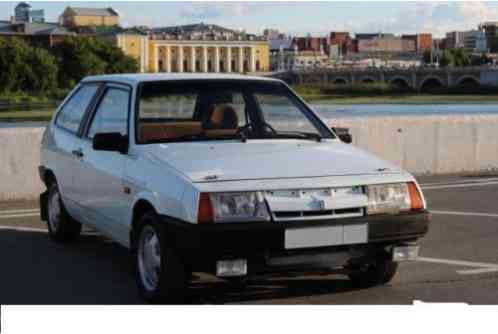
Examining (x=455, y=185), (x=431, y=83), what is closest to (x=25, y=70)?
(x=431, y=83)

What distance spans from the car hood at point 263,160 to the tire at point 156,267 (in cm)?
40

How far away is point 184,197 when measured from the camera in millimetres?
Result: 5754

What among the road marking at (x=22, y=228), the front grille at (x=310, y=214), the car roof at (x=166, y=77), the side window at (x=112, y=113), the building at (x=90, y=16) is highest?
the building at (x=90, y=16)

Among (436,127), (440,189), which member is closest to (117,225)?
(440,189)

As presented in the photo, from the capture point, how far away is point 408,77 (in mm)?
129500

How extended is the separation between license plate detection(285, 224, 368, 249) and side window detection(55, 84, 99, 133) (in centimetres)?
291

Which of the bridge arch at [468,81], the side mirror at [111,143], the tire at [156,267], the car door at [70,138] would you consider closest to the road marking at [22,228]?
the car door at [70,138]

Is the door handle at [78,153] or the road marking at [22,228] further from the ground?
the door handle at [78,153]

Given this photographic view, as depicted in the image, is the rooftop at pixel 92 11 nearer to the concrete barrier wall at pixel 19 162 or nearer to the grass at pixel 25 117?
the grass at pixel 25 117

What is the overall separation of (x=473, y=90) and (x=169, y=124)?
10612 centimetres

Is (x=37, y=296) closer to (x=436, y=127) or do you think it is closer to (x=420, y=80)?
(x=436, y=127)

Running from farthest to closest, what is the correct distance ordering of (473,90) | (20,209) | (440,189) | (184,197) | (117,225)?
(473,90) → (440,189) → (20,209) → (117,225) → (184,197)

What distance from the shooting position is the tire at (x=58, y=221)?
8.49 meters

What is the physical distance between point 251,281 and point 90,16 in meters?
193
